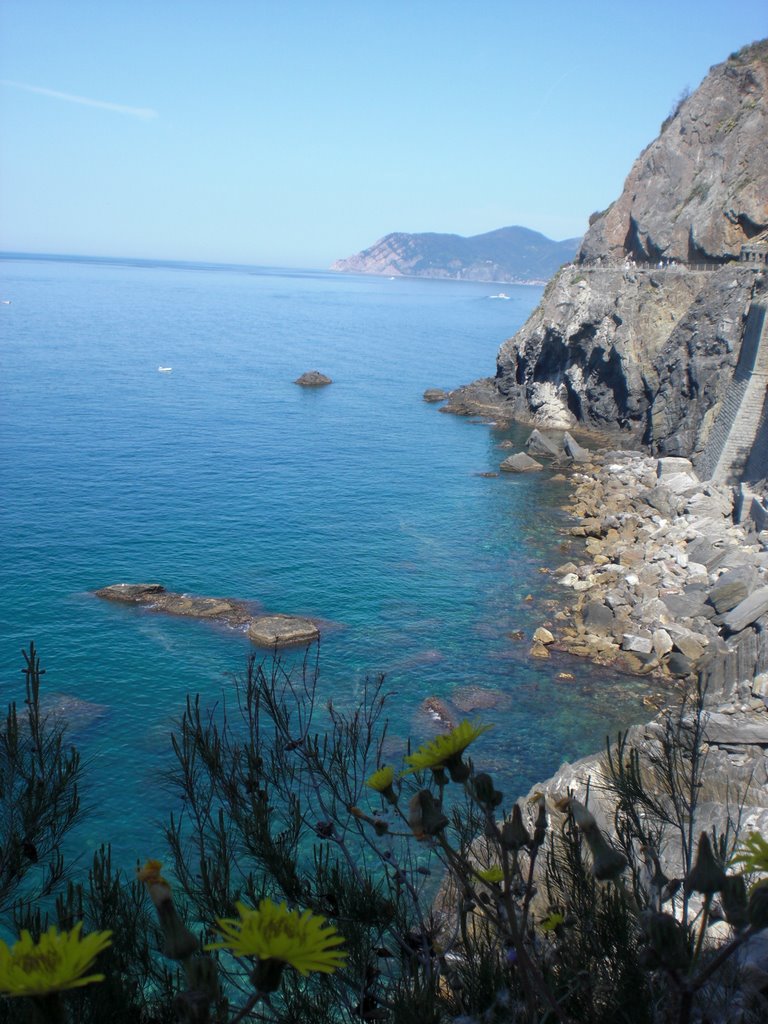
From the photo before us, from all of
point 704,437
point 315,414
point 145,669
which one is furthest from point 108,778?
point 315,414

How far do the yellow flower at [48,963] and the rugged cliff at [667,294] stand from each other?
116ft

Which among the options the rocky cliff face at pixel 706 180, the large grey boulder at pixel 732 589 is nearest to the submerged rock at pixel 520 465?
the rocky cliff face at pixel 706 180

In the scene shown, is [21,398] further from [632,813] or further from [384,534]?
[632,813]

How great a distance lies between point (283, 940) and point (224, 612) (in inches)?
851

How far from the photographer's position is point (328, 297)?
167250 millimetres

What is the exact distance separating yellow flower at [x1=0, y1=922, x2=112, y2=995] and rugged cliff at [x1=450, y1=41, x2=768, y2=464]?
116 feet

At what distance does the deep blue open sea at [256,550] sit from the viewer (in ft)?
62.6

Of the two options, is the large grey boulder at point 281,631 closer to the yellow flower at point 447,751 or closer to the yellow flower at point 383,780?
the yellow flower at point 383,780

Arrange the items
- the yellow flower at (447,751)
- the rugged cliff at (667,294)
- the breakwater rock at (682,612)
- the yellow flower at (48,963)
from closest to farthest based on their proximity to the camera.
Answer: the yellow flower at (48,963)
the yellow flower at (447,751)
the breakwater rock at (682,612)
the rugged cliff at (667,294)

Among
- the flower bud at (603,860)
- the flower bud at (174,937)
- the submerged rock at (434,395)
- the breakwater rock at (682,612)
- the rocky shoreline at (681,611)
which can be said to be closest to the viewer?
the flower bud at (174,937)

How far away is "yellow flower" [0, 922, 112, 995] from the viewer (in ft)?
8.66

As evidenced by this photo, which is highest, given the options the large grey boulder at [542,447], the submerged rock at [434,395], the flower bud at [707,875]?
the flower bud at [707,875]

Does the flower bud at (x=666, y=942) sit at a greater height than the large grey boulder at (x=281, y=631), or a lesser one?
greater

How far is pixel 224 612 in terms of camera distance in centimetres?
2402
